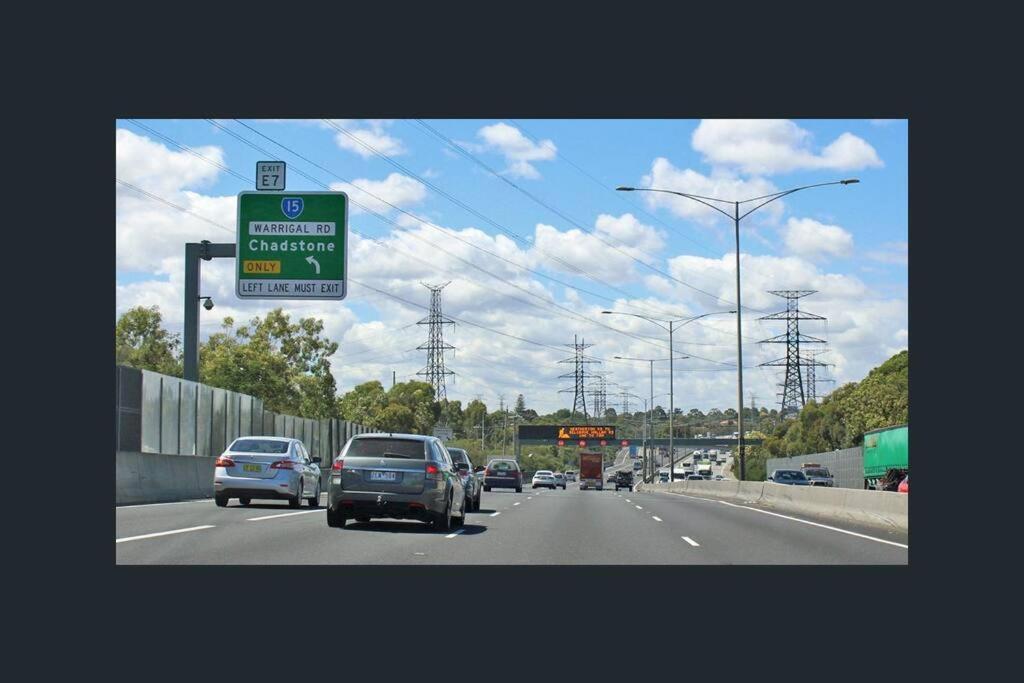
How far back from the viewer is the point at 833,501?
31.3m

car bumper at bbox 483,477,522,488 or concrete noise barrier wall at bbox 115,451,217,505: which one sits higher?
concrete noise barrier wall at bbox 115,451,217,505

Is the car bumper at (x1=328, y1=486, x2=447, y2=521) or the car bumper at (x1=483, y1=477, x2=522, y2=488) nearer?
the car bumper at (x1=328, y1=486, x2=447, y2=521)

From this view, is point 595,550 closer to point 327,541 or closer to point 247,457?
point 327,541

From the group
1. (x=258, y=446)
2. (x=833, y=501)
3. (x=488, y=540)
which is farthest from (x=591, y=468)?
(x=488, y=540)

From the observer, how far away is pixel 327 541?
19.8 metres

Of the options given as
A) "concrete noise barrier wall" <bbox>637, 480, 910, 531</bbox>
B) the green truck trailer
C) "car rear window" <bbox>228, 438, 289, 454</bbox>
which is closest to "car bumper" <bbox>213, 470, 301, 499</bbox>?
"car rear window" <bbox>228, 438, 289, 454</bbox>

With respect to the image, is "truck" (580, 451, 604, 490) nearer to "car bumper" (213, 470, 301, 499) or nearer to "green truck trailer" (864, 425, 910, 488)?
"green truck trailer" (864, 425, 910, 488)

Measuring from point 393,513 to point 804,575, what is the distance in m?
8.52

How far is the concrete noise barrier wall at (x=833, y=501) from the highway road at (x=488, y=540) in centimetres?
56

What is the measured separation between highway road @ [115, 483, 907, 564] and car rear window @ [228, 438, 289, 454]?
48.4 inches

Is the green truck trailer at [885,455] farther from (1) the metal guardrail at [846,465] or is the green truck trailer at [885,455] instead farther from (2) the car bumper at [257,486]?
(2) the car bumper at [257,486]

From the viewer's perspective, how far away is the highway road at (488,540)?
56.9 ft

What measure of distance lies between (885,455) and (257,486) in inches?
1366

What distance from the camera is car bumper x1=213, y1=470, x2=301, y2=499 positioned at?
2914 cm
